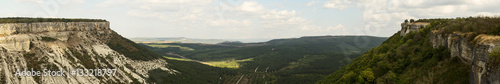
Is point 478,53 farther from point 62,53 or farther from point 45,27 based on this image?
point 45,27

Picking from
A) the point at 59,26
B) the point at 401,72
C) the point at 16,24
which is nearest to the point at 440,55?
the point at 401,72

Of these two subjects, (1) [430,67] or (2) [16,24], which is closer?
(1) [430,67]

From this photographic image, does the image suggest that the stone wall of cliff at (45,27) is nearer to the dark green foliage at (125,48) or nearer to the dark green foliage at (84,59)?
the dark green foliage at (125,48)

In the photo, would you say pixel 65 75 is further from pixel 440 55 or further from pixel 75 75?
pixel 440 55

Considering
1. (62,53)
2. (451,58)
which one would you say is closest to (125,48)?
(62,53)

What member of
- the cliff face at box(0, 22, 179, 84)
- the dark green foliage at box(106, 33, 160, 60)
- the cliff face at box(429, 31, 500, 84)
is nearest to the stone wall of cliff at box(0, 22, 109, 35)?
the cliff face at box(0, 22, 179, 84)

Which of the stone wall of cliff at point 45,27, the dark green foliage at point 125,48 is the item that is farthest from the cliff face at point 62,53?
the dark green foliage at point 125,48
